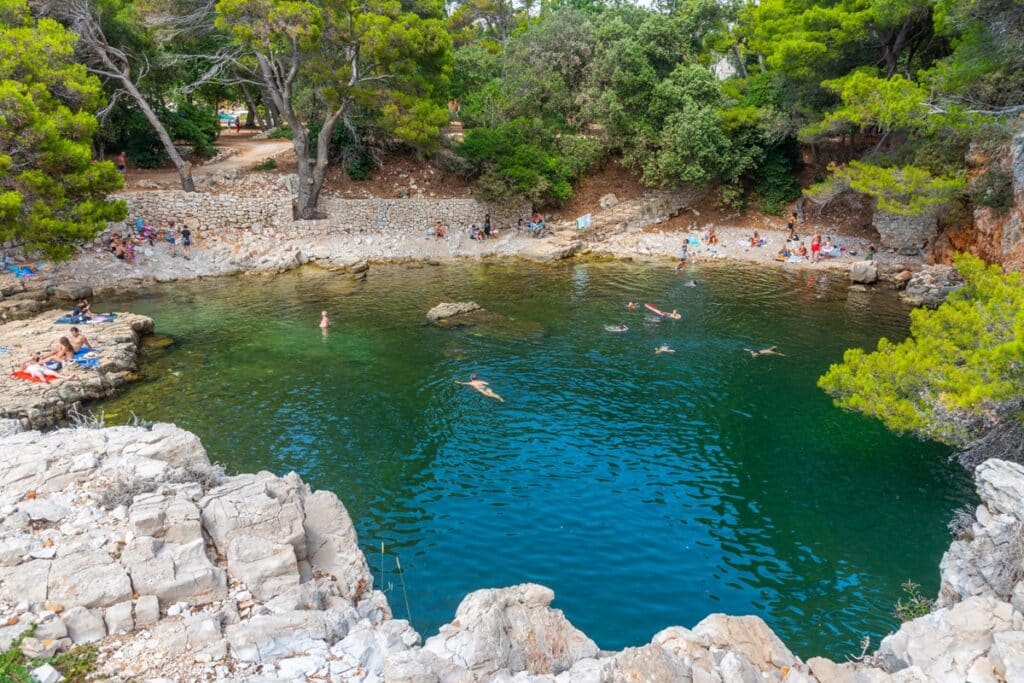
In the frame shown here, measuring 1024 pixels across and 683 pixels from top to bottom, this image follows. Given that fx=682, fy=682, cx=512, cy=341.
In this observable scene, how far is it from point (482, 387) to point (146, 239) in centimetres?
2353

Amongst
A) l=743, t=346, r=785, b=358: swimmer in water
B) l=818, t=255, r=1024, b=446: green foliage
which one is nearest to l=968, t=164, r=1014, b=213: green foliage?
l=743, t=346, r=785, b=358: swimmer in water

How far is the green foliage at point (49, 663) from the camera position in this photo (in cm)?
759

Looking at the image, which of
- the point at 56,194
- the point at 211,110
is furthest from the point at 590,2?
the point at 56,194

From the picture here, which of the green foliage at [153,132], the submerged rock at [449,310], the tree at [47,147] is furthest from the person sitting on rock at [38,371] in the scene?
the green foliage at [153,132]

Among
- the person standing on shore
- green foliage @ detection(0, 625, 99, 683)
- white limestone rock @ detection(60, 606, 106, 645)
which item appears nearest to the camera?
green foliage @ detection(0, 625, 99, 683)

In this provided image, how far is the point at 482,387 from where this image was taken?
21578 millimetres

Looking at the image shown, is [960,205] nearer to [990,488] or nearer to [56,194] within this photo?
[990,488]

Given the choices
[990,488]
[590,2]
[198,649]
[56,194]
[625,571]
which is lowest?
[625,571]

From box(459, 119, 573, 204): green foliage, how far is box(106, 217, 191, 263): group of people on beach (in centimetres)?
1711

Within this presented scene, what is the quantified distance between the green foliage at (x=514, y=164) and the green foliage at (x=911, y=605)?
33555 millimetres

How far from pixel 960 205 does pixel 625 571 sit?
29.3m

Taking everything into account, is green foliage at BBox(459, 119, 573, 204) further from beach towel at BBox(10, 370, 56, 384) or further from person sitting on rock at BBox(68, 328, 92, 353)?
beach towel at BBox(10, 370, 56, 384)

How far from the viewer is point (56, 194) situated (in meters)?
26.3

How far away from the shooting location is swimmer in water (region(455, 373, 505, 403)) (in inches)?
833
